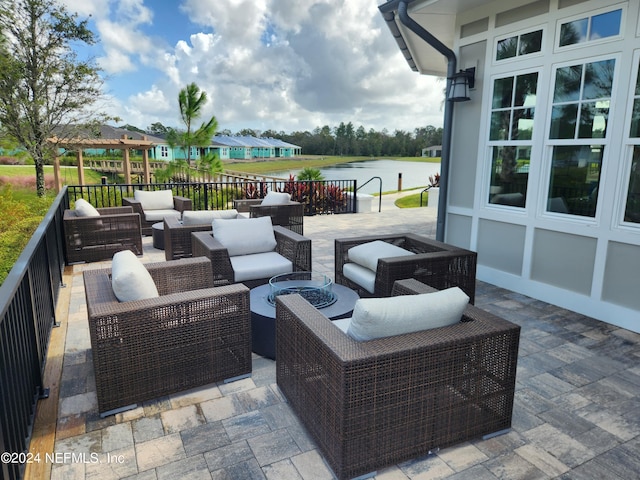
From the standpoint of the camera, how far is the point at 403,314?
1.94 metres

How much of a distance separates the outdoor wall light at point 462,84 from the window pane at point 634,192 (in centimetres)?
185

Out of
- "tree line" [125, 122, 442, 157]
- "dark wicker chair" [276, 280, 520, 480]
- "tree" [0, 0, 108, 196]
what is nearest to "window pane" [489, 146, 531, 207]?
"dark wicker chair" [276, 280, 520, 480]

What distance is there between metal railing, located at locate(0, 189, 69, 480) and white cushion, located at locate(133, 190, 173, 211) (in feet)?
14.0

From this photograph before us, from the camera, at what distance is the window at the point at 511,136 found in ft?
14.5

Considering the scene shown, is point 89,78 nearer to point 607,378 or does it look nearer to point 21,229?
point 21,229

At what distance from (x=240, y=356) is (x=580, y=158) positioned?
3605mm

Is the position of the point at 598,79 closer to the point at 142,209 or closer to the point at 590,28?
the point at 590,28

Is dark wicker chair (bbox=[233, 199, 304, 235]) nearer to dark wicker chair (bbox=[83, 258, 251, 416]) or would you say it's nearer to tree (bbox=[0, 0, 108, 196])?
dark wicker chair (bbox=[83, 258, 251, 416])

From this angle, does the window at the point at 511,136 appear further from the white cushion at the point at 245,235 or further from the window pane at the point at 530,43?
the white cushion at the point at 245,235

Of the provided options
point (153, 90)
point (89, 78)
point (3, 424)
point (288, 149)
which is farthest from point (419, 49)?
point (288, 149)

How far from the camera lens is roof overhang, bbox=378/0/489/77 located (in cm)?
458

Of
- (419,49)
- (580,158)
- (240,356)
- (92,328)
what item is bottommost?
(240,356)

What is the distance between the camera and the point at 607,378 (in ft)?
9.33

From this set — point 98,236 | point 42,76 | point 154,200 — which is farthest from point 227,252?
point 42,76
